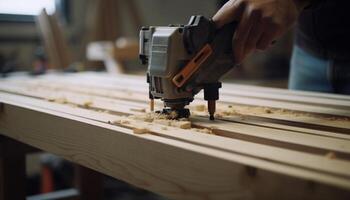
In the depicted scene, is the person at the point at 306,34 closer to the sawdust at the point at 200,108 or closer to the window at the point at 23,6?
the sawdust at the point at 200,108

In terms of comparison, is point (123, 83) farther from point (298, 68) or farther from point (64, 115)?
Result: point (64, 115)

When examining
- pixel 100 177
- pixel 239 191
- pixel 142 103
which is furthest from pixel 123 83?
pixel 239 191

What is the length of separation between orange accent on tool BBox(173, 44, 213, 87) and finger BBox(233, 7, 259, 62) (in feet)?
0.29

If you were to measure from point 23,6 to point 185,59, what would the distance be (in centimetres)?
268

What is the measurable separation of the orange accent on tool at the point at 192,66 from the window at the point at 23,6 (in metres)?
2.39

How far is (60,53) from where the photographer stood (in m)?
2.69

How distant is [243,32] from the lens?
3.37ft

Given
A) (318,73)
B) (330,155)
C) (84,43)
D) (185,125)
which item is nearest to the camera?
(330,155)

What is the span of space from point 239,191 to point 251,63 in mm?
3452

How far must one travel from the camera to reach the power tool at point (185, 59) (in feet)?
3.09

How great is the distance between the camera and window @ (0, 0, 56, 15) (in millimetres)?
3169

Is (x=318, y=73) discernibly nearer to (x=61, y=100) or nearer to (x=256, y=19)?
(x=256, y=19)

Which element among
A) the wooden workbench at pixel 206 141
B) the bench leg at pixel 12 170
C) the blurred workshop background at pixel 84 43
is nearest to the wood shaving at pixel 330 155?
the wooden workbench at pixel 206 141

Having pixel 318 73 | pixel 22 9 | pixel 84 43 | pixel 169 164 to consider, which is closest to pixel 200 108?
pixel 169 164
